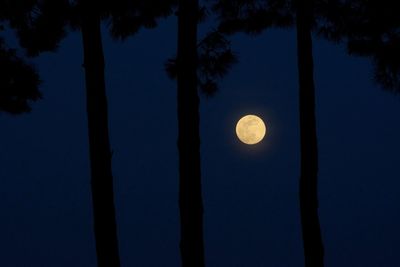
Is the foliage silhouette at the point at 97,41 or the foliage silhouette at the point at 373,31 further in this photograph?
the foliage silhouette at the point at 373,31

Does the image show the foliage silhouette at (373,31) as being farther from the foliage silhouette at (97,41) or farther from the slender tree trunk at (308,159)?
the foliage silhouette at (97,41)

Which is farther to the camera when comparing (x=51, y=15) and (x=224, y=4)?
(x=224, y=4)

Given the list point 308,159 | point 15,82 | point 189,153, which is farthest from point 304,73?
point 15,82

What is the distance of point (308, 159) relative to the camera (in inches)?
354

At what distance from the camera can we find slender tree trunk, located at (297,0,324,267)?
8.82m

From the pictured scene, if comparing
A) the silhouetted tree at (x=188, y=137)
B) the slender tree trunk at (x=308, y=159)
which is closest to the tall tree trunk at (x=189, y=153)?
the silhouetted tree at (x=188, y=137)

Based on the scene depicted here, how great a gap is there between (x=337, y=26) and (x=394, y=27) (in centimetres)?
100

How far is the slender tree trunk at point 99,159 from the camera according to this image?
7859 mm

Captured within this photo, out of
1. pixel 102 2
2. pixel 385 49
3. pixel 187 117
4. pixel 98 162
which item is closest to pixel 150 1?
pixel 102 2

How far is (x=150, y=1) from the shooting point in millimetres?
9406

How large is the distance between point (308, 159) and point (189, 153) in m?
2.03

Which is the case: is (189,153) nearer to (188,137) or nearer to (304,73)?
(188,137)

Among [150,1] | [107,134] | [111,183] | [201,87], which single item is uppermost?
[150,1]

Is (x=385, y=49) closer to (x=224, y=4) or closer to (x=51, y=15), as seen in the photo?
(x=224, y=4)
